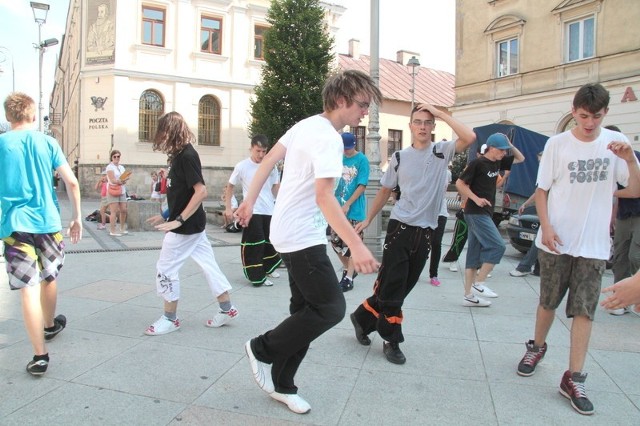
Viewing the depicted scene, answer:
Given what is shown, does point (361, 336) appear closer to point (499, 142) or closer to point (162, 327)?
point (162, 327)

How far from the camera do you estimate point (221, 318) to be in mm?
4566

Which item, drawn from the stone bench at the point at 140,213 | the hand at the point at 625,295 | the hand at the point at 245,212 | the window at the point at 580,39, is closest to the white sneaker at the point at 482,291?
the hand at the point at 245,212

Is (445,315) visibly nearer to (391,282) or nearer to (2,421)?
(391,282)

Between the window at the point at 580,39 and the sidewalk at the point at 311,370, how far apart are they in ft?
55.3

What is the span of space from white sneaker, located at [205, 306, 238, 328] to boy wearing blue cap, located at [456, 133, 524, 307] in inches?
100

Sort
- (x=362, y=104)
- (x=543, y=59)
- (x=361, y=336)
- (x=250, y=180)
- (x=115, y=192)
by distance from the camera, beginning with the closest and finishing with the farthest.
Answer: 1. (x=362, y=104)
2. (x=361, y=336)
3. (x=250, y=180)
4. (x=115, y=192)
5. (x=543, y=59)

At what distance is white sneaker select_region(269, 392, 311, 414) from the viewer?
116 inches

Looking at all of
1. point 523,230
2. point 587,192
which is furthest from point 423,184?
point 523,230

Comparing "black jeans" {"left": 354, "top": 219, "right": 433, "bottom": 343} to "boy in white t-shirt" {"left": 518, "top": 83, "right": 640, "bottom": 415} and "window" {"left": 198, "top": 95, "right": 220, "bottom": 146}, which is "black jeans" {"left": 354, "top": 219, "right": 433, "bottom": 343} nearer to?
"boy in white t-shirt" {"left": 518, "top": 83, "right": 640, "bottom": 415}

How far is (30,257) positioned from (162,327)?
1231 mm

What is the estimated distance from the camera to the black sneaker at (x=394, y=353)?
3.79 meters

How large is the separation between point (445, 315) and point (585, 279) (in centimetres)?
202

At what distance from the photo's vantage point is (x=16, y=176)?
353 centimetres

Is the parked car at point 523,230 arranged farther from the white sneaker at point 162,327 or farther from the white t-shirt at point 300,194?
the white t-shirt at point 300,194
